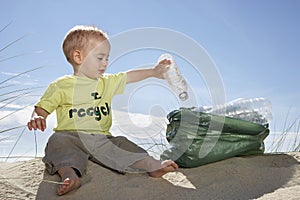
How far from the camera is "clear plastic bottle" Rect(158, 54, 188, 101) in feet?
9.28

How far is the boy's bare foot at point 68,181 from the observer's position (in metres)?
2.04

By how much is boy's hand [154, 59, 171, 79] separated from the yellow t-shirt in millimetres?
380

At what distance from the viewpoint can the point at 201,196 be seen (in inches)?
81.5

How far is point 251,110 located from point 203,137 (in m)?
0.62

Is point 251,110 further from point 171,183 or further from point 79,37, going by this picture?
point 79,37

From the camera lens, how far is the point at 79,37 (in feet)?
8.65

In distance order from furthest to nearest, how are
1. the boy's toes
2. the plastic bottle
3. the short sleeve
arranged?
the plastic bottle < the short sleeve < the boy's toes

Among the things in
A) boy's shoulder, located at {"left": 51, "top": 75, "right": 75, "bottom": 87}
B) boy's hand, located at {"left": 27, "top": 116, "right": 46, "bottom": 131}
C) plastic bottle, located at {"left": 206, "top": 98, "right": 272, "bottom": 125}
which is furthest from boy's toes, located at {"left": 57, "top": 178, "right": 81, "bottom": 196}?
plastic bottle, located at {"left": 206, "top": 98, "right": 272, "bottom": 125}

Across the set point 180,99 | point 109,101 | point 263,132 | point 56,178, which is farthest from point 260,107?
point 56,178

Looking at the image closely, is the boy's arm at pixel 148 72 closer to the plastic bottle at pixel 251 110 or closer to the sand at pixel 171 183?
the plastic bottle at pixel 251 110

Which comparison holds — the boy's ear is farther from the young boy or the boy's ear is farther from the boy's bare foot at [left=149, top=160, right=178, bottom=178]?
the boy's bare foot at [left=149, top=160, right=178, bottom=178]

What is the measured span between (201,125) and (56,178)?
3.36 feet

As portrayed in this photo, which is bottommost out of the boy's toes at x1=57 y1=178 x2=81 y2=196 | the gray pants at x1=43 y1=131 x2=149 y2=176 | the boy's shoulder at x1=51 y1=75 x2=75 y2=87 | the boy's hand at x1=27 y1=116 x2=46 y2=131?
the boy's toes at x1=57 y1=178 x2=81 y2=196

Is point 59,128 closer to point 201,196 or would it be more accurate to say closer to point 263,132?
point 201,196
